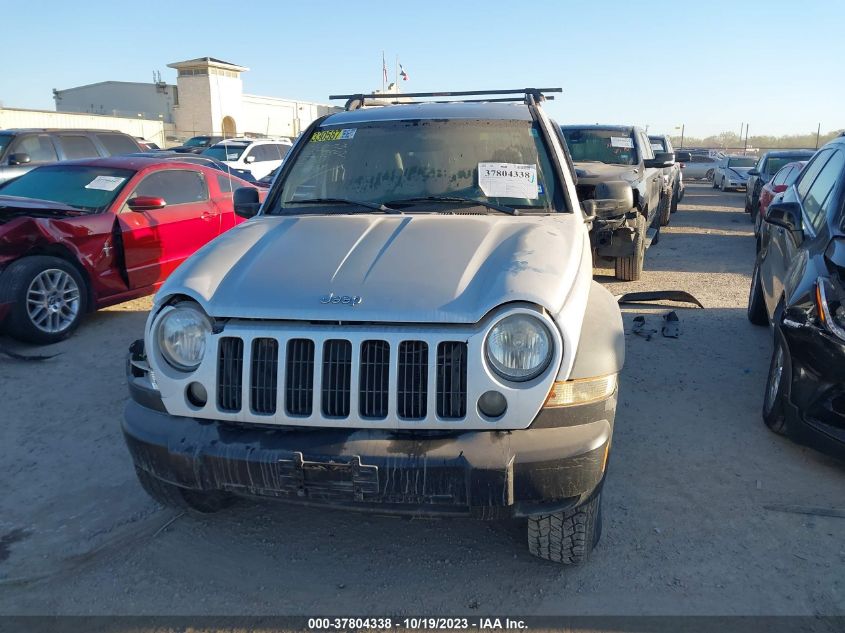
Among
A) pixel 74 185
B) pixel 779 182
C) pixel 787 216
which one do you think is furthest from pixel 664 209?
pixel 74 185

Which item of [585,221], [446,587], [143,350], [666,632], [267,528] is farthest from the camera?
[585,221]

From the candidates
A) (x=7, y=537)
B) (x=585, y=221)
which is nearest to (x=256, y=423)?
(x=7, y=537)

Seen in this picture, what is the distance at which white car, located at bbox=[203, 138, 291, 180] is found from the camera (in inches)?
659

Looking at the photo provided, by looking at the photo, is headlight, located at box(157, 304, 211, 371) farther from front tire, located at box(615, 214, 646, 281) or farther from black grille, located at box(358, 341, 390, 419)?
front tire, located at box(615, 214, 646, 281)

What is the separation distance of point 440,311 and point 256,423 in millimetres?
844

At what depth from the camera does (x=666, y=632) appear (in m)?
2.58

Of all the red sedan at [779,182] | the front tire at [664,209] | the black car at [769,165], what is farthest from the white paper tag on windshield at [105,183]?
the black car at [769,165]

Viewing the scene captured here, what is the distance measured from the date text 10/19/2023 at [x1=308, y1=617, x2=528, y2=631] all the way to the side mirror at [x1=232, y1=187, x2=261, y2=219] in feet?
8.30

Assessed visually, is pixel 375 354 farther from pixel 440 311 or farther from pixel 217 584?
pixel 217 584

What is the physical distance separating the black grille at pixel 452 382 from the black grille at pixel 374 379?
0.20 metres

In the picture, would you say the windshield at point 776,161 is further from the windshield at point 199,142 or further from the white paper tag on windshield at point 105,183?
the windshield at point 199,142

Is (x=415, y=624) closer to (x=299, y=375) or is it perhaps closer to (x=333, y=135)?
(x=299, y=375)

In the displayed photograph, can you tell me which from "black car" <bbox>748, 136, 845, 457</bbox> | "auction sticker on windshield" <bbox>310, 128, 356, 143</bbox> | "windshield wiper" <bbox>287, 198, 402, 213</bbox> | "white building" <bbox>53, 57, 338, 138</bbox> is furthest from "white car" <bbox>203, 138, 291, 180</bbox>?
"white building" <bbox>53, 57, 338, 138</bbox>

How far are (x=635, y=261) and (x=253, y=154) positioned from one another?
468 inches
